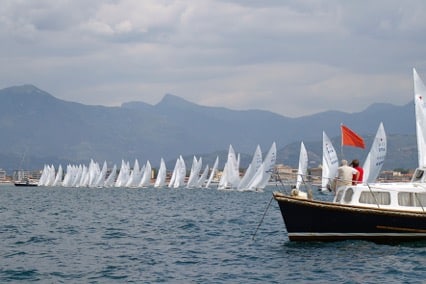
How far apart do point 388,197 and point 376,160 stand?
36475mm

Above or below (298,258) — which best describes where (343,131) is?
above

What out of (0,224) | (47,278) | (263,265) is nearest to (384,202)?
(263,265)

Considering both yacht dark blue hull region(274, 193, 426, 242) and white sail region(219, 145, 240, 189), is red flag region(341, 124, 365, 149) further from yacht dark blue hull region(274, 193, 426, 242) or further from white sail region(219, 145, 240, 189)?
white sail region(219, 145, 240, 189)

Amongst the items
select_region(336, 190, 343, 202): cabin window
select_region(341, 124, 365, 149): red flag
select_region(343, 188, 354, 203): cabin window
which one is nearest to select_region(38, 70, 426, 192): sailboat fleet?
select_region(336, 190, 343, 202): cabin window

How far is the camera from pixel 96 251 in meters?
30.5

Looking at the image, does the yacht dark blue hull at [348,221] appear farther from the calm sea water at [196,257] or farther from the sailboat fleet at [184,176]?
the sailboat fleet at [184,176]

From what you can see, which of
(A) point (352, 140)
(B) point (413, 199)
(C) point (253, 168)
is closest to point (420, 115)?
(A) point (352, 140)

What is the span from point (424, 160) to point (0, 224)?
25.9 meters

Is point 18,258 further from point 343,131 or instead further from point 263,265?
point 343,131

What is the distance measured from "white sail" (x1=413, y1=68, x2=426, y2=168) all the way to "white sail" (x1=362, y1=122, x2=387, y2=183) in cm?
2844

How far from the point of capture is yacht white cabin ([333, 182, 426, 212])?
2950cm

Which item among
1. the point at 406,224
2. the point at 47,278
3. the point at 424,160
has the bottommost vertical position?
the point at 47,278

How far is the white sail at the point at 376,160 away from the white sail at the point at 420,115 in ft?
93.3

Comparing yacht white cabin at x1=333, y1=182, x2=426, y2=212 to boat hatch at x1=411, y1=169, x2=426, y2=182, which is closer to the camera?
yacht white cabin at x1=333, y1=182, x2=426, y2=212
